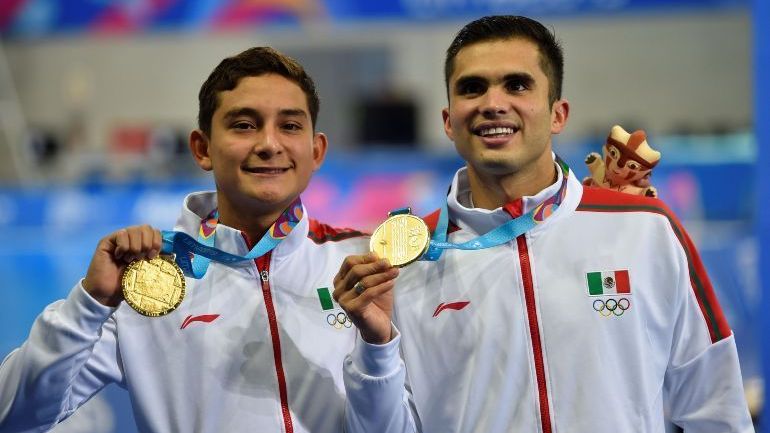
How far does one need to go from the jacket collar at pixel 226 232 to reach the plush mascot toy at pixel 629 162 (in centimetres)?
85

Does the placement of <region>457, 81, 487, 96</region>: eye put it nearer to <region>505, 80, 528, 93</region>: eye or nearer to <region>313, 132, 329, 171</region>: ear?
<region>505, 80, 528, 93</region>: eye

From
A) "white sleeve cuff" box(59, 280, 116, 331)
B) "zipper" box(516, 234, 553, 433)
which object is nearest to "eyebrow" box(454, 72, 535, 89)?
"zipper" box(516, 234, 553, 433)

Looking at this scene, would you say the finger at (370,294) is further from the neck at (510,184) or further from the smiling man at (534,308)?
the neck at (510,184)

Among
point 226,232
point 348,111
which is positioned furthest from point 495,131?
point 348,111

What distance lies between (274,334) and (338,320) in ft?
0.57

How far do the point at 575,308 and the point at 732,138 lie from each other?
32.6ft

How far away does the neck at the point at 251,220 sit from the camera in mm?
2840

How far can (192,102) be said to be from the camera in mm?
18172

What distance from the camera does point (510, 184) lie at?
2762 millimetres

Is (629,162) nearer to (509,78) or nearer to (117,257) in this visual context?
(509,78)

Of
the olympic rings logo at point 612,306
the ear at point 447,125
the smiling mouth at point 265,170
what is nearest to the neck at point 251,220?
the smiling mouth at point 265,170

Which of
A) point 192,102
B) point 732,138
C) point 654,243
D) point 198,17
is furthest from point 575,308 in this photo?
point 192,102

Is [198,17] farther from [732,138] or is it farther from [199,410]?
[199,410]

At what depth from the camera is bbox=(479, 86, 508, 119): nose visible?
8.78 ft
